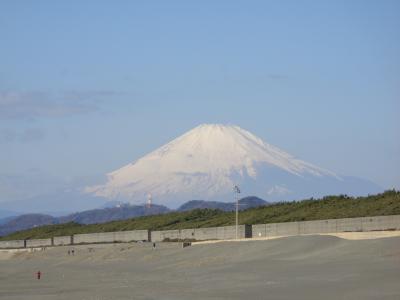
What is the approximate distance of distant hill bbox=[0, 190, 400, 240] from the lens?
58625mm

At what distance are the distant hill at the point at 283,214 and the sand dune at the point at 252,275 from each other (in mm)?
13070

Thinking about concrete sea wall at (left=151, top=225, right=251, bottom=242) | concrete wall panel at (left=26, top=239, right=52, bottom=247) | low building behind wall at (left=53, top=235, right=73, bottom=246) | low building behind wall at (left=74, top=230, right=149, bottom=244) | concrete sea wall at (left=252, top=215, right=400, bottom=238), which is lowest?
concrete wall panel at (left=26, top=239, right=52, bottom=247)

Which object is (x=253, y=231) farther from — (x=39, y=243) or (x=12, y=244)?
(x=12, y=244)

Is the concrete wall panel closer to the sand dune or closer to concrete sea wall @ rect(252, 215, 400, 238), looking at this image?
concrete sea wall @ rect(252, 215, 400, 238)

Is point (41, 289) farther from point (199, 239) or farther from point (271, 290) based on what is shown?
point (199, 239)

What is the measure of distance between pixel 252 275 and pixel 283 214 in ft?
131

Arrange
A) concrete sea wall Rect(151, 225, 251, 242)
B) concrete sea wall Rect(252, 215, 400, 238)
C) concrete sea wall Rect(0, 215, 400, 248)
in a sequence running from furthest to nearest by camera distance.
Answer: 1. concrete sea wall Rect(151, 225, 251, 242)
2. concrete sea wall Rect(0, 215, 400, 248)
3. concrete sea wall Rect(252, 215, 400, 238)

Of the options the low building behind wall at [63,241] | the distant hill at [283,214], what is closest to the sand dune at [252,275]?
the distant hill at [283,214]

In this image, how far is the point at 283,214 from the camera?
70625 millimetres

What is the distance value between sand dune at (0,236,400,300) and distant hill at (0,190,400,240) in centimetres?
1307

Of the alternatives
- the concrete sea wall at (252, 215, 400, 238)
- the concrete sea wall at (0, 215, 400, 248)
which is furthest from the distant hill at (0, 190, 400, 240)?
the concrete sea wall at (0, 215, 400, 248)

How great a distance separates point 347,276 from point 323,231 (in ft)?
86.6

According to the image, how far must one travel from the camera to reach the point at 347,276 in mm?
26453

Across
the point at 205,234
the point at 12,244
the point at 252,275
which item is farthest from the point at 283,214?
the point at 252,275
